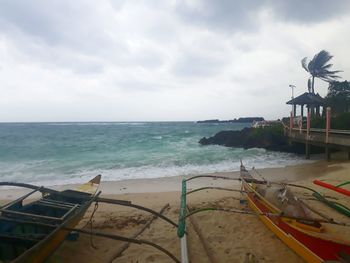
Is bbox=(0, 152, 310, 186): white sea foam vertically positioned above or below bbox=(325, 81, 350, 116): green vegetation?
below

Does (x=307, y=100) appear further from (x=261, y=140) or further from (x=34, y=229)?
(x=34, y=229)

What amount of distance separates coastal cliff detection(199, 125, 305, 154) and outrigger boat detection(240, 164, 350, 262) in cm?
1571

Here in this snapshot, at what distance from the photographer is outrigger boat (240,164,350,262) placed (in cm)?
393

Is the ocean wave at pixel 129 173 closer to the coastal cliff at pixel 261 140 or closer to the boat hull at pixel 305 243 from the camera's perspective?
the coastal cliff at pixel 261 140

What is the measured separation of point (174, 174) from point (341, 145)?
7511mm

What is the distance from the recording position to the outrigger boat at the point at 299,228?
3932mm

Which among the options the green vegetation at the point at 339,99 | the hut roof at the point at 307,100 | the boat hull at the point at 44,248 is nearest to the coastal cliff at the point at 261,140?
the hut roof at the point at 307,100

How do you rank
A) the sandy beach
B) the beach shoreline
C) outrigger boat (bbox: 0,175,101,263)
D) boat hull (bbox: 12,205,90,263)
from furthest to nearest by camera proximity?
the beach shoreline, the sandy beach, outrigger boat (bbox: 0,175,101,263), boat hull (bbox: 12,205,90,263)

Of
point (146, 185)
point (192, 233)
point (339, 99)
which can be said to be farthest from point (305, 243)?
point (339, 99)

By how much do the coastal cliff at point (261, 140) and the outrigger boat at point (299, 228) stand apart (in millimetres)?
15706

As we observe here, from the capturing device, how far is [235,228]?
6.00 meters

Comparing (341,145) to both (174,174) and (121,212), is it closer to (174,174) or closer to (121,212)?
(174,174)

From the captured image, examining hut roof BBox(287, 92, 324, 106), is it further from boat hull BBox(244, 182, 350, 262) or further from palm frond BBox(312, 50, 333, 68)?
boat hull BBox(244, 182, 350, 262)

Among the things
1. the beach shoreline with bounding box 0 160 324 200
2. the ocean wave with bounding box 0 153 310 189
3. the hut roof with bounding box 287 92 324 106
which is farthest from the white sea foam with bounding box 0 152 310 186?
the hut roof with bounding box 287 92 324 106
